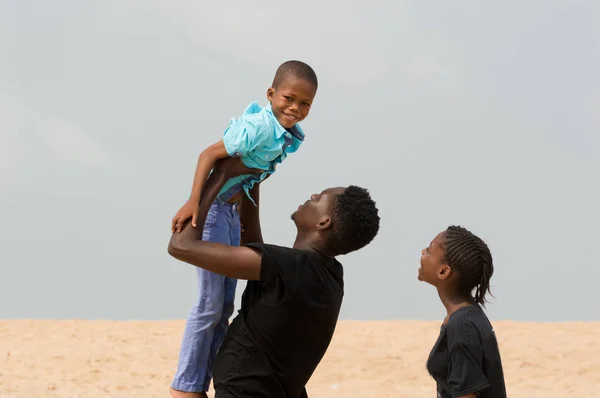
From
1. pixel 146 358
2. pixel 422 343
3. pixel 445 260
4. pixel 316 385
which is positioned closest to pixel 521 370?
pixel 422 343

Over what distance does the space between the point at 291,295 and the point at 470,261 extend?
96cm

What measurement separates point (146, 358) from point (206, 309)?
1009 centimetres

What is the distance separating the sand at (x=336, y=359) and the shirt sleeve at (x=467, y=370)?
8245 mm

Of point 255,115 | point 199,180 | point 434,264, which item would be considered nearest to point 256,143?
point 255,115

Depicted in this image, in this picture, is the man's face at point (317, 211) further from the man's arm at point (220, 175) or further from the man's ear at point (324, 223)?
the man's arm at point (220, 175)

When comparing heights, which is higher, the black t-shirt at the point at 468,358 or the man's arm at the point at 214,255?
the man's arm at the point at 214,255

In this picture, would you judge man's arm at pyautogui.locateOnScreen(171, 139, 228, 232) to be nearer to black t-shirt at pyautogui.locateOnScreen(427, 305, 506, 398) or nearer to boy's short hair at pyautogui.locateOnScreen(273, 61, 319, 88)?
boy's short hair at pyautogui.locateOnScreen(273, 61, 319, 88)

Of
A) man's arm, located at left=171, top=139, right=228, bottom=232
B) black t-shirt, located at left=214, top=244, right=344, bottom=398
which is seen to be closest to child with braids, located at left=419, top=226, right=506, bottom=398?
black t-shirt, located at left=214, top=244, right=344, bottom=398

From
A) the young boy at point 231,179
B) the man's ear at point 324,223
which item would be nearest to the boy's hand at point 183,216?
the young boy at point 231,179

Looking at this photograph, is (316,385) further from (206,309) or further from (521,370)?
(206,309)

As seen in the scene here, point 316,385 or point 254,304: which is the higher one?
point 254,304

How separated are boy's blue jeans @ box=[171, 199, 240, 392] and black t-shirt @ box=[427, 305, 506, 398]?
1.26m

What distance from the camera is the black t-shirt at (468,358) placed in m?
4.13

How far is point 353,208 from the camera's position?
13.8 ft
